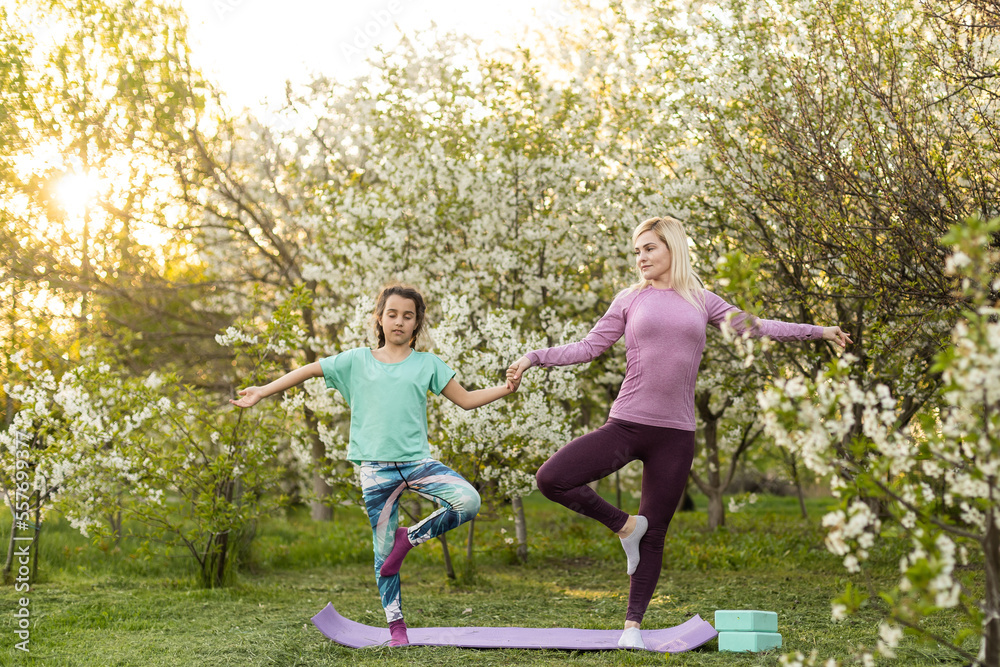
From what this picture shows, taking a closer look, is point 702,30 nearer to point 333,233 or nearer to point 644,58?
point 644,58

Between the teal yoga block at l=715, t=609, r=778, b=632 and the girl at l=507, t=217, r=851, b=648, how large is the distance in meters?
0.40

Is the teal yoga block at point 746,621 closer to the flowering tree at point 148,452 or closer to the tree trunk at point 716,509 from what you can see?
the flowering tree at point 148,452

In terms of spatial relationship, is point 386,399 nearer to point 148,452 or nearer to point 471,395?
point 471,395

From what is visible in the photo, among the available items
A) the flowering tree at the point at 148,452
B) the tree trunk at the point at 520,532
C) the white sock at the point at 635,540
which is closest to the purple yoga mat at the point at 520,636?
the white sock at the point at 635,540

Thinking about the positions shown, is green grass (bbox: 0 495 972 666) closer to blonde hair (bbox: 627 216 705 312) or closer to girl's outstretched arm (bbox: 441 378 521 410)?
girl's outstretched arm (bbox: 441 378 521 410)

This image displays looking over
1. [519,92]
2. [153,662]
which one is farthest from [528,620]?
[519,92]

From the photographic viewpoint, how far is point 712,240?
21.5 ft

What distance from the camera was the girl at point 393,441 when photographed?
3822 millimetres

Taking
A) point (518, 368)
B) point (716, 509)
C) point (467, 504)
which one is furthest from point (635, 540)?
point (716, 509)

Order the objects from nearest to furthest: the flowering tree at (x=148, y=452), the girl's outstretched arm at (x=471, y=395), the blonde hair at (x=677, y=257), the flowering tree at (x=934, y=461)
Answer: the flowering tree at (x=934, y=461) → the blonde hair at (x=677, y=257) → the girl's outstretched arm at (x=471, y=395) → the flowering tree at (x=148, y=452)

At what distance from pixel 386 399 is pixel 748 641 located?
6.47 feet

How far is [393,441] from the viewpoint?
381 cm

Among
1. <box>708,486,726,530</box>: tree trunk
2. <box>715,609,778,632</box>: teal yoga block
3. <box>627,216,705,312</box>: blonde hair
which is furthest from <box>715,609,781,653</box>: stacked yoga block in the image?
<box>708,486,726,530</box>: tree trunk

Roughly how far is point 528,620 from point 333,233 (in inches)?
171
